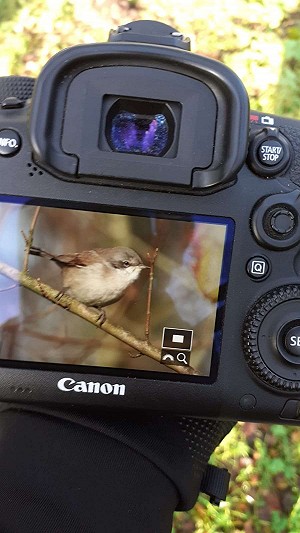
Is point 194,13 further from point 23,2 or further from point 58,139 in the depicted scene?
point 58,139

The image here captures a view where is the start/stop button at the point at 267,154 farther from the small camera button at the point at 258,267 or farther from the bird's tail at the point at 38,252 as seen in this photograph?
the bird's tail at the point at 38,252

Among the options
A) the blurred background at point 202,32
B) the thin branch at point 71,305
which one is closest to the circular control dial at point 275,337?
the thin branch at point 71,305

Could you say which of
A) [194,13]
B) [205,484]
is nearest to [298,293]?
[205,484]

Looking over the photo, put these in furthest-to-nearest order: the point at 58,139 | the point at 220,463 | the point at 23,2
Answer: the point at 23,2 → the point at 220,463 → the point at 58,139

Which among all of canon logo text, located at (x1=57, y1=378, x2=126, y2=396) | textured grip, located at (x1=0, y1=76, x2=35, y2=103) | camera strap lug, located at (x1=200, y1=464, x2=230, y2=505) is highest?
textured grip, located at (x1=0, y1=76, x2=35, y2=103)

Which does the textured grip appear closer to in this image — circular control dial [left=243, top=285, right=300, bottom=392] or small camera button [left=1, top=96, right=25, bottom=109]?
small camera button [left=1, top=96, right=25, bottom=109]

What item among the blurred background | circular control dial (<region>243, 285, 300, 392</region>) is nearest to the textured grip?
circular control dial (<region>243, 285, 300, 392</region>)
